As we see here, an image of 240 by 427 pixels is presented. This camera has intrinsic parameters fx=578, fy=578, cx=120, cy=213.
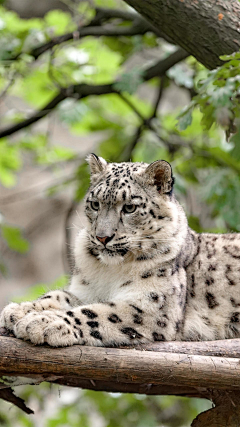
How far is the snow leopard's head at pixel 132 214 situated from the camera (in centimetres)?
440

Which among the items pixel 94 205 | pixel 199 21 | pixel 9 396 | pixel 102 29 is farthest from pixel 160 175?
pixel 102 29

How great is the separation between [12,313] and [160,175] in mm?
1625

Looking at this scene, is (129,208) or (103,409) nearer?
(129,208)

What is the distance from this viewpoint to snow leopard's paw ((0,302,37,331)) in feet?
12.8

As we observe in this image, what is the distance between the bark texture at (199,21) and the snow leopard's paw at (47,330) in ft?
9.59

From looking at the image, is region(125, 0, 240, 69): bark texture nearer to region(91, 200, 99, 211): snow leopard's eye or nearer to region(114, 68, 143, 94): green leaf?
region(114, 68, 143, 94): green leaf

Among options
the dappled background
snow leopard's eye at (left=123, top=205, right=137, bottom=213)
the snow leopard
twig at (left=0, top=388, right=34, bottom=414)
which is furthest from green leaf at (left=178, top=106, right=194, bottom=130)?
twig at (left=0, top=388, right=34, bottom=414)

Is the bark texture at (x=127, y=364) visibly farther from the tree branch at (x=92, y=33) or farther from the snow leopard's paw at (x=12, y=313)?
the tree branch at (x=92, y=33)

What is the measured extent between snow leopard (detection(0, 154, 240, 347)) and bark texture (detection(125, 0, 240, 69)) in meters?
1.32

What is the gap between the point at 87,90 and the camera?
727 cm

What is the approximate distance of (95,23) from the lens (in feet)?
25.5

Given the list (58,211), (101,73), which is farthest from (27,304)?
(58,211)

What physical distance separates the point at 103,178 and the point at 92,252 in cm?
62

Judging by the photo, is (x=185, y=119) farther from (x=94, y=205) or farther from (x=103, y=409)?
(x=103, y=409)
